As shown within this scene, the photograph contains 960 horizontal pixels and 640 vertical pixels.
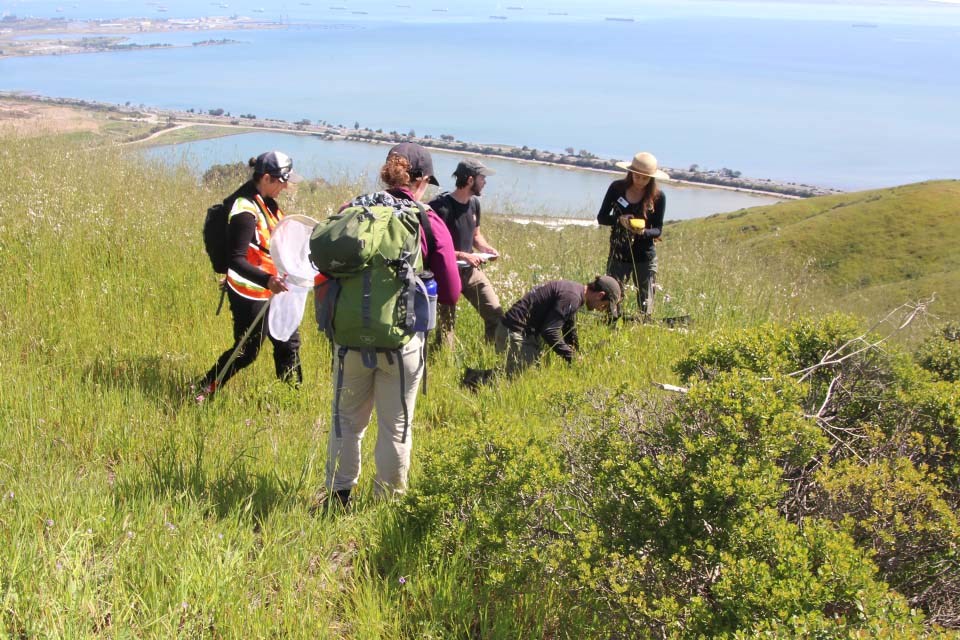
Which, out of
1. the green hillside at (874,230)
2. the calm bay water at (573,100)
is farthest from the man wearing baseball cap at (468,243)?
the calm bay water at (573,100)

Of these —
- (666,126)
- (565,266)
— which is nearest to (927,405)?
(565,266)

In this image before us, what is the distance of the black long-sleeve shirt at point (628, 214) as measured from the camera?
6.91 metres

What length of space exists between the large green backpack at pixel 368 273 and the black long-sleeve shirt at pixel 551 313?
8.16 feet

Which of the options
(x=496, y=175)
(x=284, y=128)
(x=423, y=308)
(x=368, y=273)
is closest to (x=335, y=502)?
(x=423, y=308)

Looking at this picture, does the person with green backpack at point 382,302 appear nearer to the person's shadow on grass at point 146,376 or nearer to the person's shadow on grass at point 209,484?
the person's shadow on grass at point 209,484

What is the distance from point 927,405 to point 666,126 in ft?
351

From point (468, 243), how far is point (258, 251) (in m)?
2.05

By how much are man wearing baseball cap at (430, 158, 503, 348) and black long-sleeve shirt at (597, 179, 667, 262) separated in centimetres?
128

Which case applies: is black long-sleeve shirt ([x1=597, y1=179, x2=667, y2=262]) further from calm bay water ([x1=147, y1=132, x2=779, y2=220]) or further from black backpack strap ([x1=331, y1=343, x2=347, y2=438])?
calm bay water ([x1=147, y1=132, x2=779, y2=220])

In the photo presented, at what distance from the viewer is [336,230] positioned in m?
3.22

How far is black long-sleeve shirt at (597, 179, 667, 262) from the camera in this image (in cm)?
691

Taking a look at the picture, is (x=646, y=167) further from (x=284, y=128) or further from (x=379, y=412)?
(x=284, y=128)

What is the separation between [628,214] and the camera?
6930 mm

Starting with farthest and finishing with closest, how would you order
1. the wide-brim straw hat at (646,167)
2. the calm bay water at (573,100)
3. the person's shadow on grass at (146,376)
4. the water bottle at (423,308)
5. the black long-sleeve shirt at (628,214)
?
the calm bay water at (573,100), the black long-sleeve shirt at (628,214), the wide-brim straw hat at (646,167), the person's shadow on grass at (146,376), the water bottle at (423,308)
